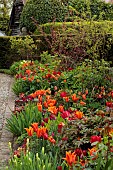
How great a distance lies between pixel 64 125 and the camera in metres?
3.59

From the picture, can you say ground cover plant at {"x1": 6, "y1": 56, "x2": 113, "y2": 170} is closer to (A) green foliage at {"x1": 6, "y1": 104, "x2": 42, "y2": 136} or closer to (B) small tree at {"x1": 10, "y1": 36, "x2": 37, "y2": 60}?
(A) green foliage at {"x1": 6, "y1": 104, "x2": 42, "y2": 136}

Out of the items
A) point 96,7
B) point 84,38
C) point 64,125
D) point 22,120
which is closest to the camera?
point 64,125

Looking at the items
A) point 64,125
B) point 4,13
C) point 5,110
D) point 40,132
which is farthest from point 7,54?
point 4,13

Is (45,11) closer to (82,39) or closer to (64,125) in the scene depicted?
(82,39)

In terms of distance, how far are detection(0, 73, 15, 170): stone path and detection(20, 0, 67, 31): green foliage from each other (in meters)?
4.46

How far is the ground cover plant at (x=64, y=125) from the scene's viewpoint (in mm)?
2875

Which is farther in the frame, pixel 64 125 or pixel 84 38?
pixel 84 38

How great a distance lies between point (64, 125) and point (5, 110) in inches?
115

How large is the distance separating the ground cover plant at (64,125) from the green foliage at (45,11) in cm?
778

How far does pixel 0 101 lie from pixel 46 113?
2.90 meters

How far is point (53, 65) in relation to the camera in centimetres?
866

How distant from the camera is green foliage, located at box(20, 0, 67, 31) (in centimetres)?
1534

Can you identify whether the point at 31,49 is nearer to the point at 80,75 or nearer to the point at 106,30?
the point at 106,30

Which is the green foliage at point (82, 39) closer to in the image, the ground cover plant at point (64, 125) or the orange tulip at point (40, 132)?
the ground cover plant at point (64, 125)
